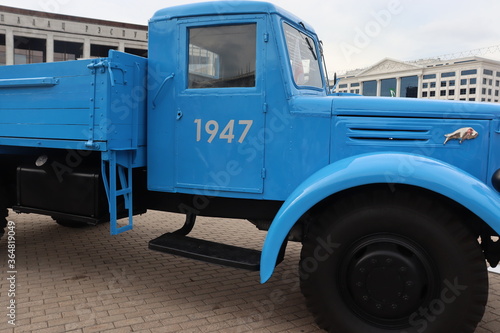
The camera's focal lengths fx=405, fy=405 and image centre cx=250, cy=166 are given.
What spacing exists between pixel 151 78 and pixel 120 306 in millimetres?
1861

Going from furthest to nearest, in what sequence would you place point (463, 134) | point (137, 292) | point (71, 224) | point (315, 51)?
1. point (71, 224)
2. point (315, 51)
3. point (137, 292)
4. point (463, 134)

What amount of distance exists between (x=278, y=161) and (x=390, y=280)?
3.65ft

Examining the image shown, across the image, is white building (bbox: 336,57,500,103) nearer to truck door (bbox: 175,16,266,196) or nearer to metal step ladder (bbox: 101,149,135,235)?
truck door (bbox: 175,16,266,196)

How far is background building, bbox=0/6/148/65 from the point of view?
107 feet

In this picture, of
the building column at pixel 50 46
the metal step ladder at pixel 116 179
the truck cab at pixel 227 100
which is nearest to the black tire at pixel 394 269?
the truck cab at pixel 227 100

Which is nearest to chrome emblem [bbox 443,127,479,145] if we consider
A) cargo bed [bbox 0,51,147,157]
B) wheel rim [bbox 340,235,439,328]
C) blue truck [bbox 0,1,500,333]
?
blue truck [bbox 0,1,500,333]

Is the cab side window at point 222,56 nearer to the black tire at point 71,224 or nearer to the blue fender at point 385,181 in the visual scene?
the blue fender at point 385,181

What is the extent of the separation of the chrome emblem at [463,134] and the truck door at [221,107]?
1.29 metres

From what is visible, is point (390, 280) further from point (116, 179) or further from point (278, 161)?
point (116, 179)

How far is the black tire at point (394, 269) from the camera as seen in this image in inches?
94.3

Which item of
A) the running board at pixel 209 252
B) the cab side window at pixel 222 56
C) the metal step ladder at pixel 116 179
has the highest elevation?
the cab side window at pixel 222 56

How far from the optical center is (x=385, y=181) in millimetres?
2445

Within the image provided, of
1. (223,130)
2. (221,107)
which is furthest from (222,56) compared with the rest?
(223,130)

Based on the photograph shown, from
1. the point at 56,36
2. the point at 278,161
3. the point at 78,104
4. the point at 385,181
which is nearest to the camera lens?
the point at 385,181
